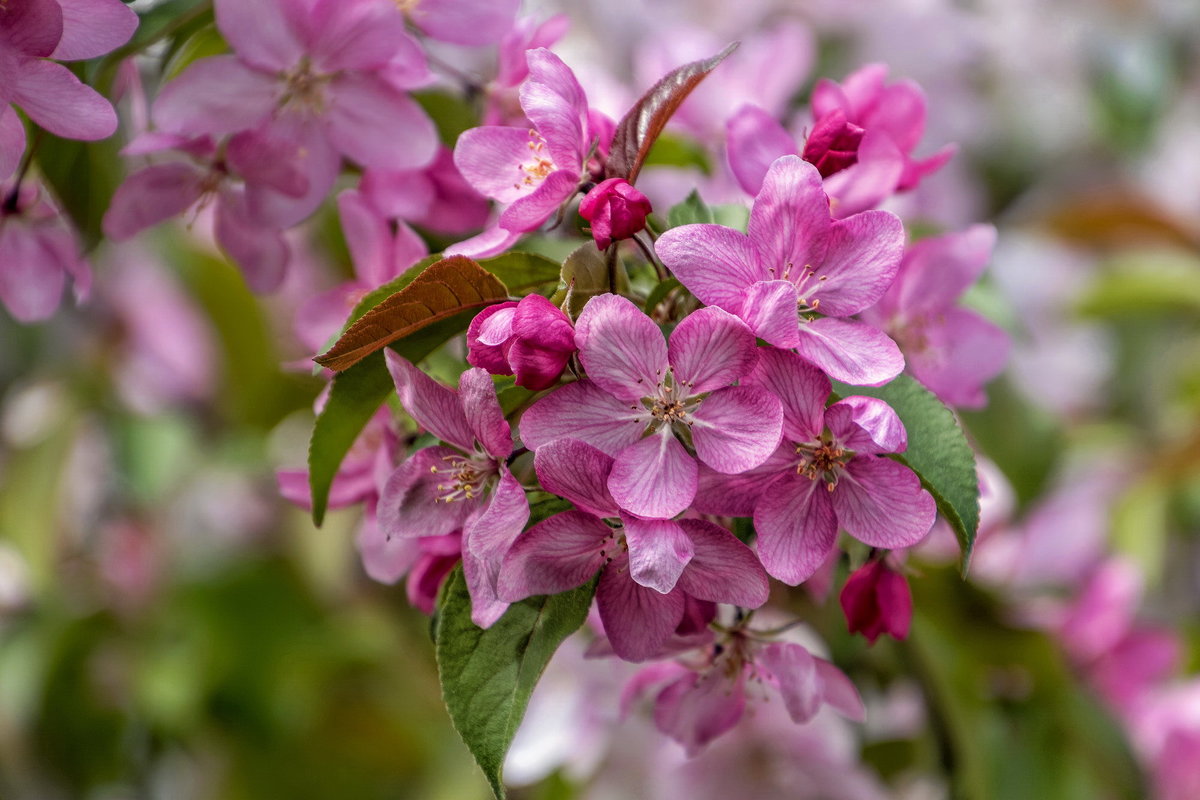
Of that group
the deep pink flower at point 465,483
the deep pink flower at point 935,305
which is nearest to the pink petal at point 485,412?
the deep pink flower at point 465,483

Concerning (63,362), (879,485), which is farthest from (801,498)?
(63,362)

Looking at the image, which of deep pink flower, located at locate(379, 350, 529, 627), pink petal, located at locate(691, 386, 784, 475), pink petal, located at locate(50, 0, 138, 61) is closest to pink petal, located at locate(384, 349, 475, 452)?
deep pink flower, located at locate(379, 350, 529, 627)

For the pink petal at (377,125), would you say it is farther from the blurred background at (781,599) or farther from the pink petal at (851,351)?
the pink petal at (851,351)

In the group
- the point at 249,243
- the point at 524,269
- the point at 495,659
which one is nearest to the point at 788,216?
the point at 524,269

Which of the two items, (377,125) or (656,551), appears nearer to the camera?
(656,551)

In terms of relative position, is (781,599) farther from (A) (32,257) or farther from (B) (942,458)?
(A) (32,257)

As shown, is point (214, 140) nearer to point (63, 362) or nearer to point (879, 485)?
point (879, 485)

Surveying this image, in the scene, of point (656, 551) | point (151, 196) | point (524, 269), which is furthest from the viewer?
point (151, 196)
